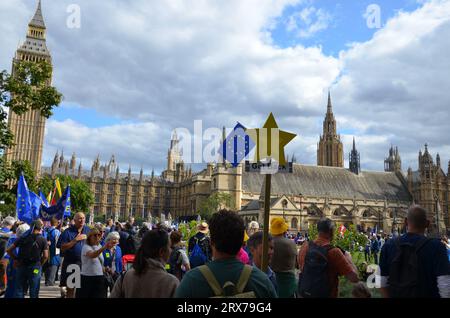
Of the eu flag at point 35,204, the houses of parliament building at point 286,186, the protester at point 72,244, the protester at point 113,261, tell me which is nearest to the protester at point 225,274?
the protester at point 113,261

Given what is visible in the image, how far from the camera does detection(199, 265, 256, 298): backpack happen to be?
9.18 ft

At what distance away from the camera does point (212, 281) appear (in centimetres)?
281

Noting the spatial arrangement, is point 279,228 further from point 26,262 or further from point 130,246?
point 26,262

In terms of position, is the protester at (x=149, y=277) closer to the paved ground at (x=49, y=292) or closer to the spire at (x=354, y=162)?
the paved ground at (x=49, y=292)

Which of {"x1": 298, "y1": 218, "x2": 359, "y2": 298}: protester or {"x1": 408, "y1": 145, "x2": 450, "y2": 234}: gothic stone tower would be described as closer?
{"x1": 298, "y1": 218, "x2": 359, "y2": 298}: protester

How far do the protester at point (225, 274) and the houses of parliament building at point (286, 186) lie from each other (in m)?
60.2

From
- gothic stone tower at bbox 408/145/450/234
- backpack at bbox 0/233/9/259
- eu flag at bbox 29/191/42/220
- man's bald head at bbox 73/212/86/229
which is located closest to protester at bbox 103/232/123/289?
man's bald head at bbox 73/212/86/229

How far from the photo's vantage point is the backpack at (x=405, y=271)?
4.15 m

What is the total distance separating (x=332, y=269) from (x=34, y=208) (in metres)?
15.8

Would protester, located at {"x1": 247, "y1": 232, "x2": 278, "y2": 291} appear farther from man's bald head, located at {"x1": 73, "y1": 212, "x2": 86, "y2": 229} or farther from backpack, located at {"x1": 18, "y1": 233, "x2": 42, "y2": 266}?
backpack, located at {"x1": 18, "y1": 233, "x2": 42, "y2": 266}

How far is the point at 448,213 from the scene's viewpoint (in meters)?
86.4

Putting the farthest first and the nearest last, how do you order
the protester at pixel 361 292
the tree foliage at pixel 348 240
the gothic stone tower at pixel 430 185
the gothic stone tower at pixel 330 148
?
the gothic stone tower at pixel 330 148 → the gothic stone tower at pixel 430 185 → the tree foliage at pixel 348 240 → the protester at pixel 361 292

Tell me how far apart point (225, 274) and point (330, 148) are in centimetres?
10226
